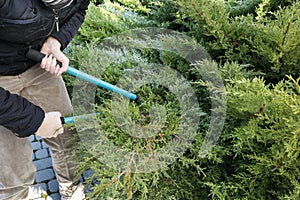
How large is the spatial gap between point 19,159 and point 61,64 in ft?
2.12

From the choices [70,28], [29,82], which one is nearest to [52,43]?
[70,28]

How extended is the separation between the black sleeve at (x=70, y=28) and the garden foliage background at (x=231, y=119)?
0.17m

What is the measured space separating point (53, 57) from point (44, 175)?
1.47 meters

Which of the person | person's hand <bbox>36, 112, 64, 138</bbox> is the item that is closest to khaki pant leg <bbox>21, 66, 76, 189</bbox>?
the person

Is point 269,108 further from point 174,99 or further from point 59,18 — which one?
point 59,18

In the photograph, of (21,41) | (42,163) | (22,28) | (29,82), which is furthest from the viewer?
(42,163)

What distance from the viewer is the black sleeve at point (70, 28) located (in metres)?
2.26

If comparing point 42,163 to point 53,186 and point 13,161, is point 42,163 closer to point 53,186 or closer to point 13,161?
point 53,186

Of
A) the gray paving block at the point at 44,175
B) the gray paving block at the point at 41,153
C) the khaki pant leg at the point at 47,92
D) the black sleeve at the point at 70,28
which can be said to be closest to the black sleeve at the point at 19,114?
the khaki pant leg at the point at 47,92

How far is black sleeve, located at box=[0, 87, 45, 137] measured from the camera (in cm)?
181

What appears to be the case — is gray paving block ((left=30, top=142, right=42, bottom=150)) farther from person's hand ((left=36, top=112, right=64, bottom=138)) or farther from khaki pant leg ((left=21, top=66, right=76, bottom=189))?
person's hand ((left=36, top=112, right=64, bottom=138))

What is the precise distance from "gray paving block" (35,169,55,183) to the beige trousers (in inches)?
29.2

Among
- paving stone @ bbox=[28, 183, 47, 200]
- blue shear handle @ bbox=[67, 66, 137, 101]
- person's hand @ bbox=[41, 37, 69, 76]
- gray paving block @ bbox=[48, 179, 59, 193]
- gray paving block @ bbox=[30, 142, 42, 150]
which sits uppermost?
person's hand @ bbox=[41, 37, 69, 76]

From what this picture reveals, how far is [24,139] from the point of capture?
2.25 meters
